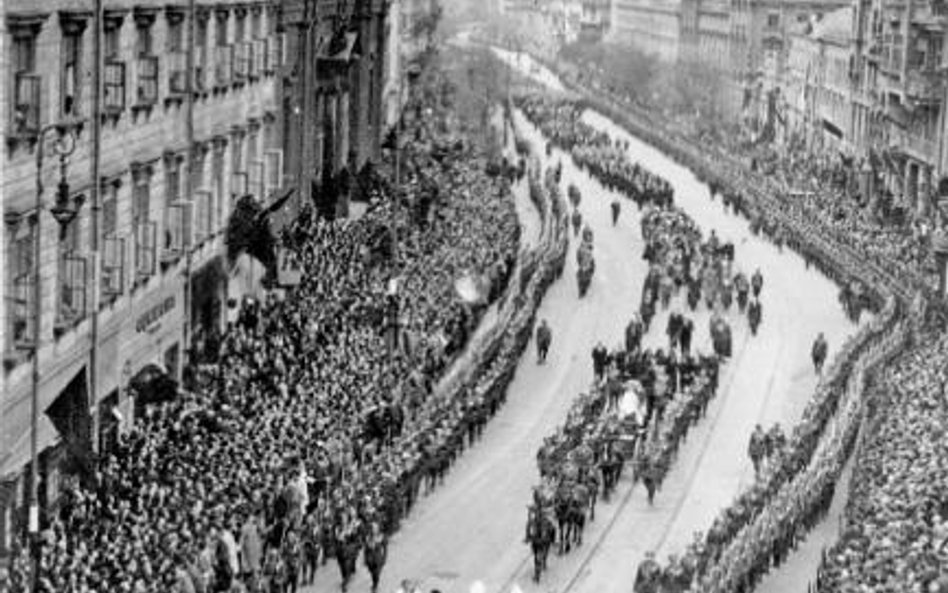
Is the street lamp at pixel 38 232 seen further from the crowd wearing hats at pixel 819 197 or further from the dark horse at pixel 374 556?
the crowd wearing hats at pixel 819 197

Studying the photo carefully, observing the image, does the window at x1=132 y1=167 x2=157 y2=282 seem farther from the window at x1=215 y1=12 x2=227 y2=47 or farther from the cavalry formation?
the window at x1=215 y1=12 x2=227 y2=47

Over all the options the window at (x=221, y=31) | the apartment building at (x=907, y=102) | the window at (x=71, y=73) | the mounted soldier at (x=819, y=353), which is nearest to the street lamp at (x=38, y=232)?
the window at (x=71, y=73)

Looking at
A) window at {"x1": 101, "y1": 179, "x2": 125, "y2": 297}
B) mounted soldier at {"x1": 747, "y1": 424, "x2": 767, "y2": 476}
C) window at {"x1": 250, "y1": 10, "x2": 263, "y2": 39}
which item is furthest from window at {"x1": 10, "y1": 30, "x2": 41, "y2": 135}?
window at {"x1": 250, "y1": 10, "x2": 263, "y2": 39}

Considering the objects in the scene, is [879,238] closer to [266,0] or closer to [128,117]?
[266,0]

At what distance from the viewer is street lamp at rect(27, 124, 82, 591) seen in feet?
112

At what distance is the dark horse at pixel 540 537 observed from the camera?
44.5 meters

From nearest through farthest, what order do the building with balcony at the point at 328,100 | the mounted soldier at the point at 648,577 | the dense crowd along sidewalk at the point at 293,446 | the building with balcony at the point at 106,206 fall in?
the dense crowd along sidewalk at the point at 293,446 < the building with balcony at the point at 106,206 < the mounted soldier at the point at 648,577 < the building with balcony at the point at 328,100

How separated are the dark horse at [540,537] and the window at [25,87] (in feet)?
41.0

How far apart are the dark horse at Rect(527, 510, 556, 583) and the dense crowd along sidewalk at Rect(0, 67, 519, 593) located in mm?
2929

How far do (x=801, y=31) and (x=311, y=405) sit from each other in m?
122

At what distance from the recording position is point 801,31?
16438cm

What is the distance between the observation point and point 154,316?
1893 inches

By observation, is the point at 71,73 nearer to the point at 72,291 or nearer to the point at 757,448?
the point at 72,291

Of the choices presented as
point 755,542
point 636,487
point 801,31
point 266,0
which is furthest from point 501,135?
point 755,542
